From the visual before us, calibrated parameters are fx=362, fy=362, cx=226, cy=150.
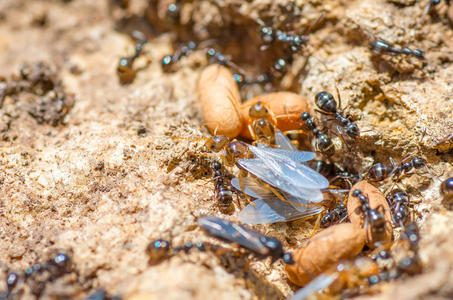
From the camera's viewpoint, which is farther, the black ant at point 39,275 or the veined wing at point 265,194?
the veined wing at point 265,194

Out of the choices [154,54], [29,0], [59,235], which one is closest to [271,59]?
[154,54]

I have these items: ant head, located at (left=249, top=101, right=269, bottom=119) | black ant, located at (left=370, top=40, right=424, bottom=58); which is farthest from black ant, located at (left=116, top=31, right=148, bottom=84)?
black ant, located at (left=370, top=40, right=424, bottom=58)

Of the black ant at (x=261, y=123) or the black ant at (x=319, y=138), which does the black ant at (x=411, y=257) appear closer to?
the black ant at (x=319, y=138)

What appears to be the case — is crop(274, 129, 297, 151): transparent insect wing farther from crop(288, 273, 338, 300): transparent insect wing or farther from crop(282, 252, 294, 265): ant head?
crop(288, 273, 338, 300): transparent insect wing

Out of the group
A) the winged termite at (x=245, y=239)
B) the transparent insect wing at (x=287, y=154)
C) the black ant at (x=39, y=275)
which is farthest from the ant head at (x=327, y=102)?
the black ant at (x=39, y=275)

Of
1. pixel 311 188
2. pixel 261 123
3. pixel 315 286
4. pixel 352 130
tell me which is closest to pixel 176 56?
pixel 261 123

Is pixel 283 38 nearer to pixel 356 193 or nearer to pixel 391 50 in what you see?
pixel 391 50
